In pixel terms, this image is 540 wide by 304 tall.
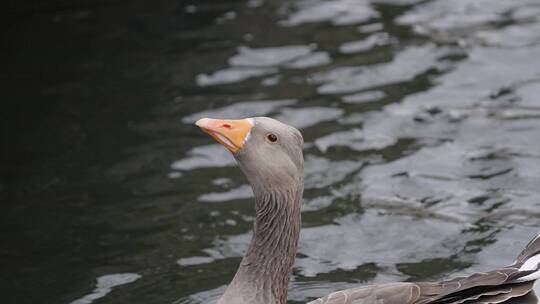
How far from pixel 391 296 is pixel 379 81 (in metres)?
4.48

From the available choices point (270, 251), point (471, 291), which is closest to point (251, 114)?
point (270, 251)

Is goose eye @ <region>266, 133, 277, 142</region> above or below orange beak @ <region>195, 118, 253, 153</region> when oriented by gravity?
below

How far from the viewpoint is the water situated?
691 cm

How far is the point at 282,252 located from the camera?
5668 mm

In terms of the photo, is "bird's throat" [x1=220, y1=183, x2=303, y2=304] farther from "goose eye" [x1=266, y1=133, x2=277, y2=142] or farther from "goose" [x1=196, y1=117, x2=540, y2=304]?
"goose eye" [x1=266, y1=133, x2=277, y2=142]

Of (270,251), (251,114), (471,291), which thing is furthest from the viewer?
(251,114)

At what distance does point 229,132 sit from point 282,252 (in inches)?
29.6

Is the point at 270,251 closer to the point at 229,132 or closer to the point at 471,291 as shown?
the point at 229,132

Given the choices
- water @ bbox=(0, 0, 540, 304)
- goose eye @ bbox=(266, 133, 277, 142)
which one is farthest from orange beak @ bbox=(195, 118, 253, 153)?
water @ bbox=(0, 0, 540, 304)

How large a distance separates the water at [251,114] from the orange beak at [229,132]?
4.61 feet

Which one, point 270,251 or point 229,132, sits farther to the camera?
point 270,251

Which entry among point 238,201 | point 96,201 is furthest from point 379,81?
point 96,201

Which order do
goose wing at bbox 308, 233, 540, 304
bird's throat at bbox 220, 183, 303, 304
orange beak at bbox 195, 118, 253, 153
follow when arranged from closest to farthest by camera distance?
goose wing at bbox 308, 233, 540, 304, orange beak at bbox 195, 118, 253, 153, bird's throat at bbox 220, 183, 303, 304

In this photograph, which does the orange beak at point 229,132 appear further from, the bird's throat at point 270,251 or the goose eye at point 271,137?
the bird's throat at point 270,251
